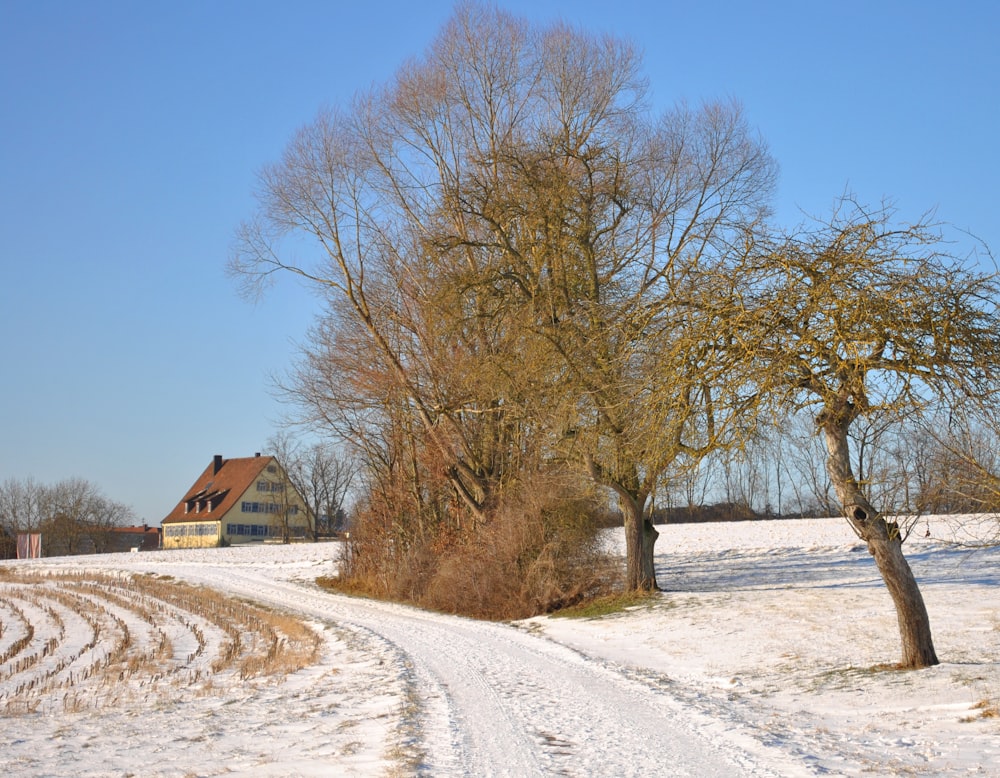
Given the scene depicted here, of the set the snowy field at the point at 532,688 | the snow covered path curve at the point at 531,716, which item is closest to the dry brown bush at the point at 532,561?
the snowy field at the point at 532,688

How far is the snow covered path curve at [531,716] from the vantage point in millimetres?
7059

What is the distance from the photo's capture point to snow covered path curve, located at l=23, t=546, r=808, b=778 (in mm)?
7059

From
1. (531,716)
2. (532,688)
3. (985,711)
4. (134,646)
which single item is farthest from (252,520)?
(985,711)

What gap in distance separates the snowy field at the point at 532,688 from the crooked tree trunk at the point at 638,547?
2.35 feet

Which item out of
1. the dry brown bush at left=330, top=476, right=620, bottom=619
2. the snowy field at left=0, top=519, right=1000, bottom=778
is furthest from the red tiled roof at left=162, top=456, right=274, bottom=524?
the dry brown bush at left=330, top=476, right=620, bottom=619

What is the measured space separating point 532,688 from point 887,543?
4.51 meters

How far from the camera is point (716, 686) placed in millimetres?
11523

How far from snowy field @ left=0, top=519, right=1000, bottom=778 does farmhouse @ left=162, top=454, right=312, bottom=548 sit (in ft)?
209

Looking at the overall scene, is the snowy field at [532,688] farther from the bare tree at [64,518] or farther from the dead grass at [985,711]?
the bare tree at [64,518]

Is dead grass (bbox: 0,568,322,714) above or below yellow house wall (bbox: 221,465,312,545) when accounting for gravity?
below

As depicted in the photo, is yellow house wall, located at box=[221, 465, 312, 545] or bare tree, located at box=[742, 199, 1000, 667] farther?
yellow house wall, located at box=[221, 465, 312, 545]

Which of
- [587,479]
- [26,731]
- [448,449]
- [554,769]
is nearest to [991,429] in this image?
[554,769]

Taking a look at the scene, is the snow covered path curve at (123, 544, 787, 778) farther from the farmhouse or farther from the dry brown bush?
the farmhouse

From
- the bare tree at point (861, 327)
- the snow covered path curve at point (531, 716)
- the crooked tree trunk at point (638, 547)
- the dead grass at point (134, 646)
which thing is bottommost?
the dead grass at point (134, 646)
